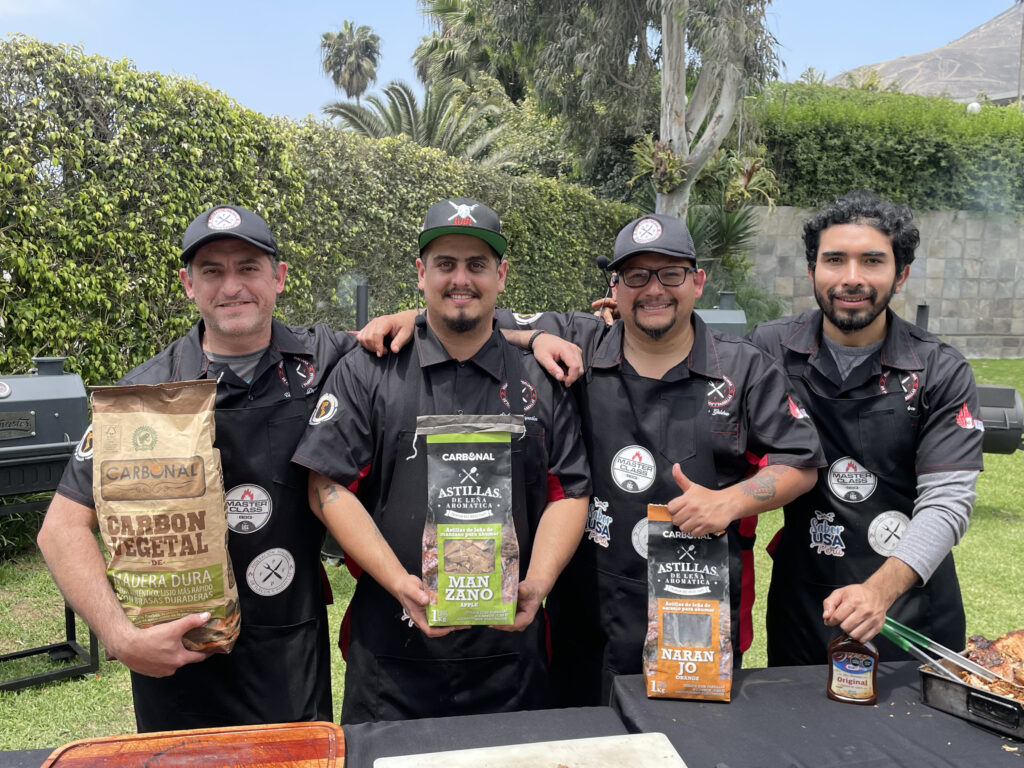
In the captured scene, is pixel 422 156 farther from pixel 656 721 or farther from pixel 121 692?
pixel 656 721

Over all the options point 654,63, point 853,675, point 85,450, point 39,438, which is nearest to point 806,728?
point 853,675

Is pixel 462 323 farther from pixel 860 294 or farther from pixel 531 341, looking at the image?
pixel 860 294

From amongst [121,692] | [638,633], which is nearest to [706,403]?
[638,633]

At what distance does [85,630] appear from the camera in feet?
15.3

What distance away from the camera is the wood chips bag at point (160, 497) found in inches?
77.4

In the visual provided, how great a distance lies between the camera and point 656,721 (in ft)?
6.48

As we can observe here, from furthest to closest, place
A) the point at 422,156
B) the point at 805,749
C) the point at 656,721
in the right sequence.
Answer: the point at 422,156 → the point at 656,721 → the point at 805,749

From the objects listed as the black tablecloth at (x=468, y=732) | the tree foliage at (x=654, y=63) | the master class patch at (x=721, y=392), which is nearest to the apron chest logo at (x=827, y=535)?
the master class patch at (x=721, y=392)

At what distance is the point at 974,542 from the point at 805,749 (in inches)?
222

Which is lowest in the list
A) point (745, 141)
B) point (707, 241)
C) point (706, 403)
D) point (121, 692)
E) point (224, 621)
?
point (121, 692)

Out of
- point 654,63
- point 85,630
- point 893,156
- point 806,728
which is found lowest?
point 85,630

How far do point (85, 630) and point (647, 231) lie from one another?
4.17 metres

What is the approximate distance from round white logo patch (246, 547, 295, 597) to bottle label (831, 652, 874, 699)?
1.60 meters

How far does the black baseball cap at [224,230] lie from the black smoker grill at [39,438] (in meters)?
2.13
